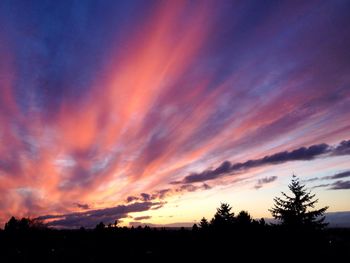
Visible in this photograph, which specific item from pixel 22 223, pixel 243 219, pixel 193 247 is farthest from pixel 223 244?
pixel 22 223

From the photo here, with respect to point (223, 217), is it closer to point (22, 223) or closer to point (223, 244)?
point (223, 244)

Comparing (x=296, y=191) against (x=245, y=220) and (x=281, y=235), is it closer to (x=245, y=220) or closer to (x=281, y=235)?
(x=281, y=235)

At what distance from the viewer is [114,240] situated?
2527 inches

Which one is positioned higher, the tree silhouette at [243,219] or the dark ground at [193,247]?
the tree silhouette at [243,219]

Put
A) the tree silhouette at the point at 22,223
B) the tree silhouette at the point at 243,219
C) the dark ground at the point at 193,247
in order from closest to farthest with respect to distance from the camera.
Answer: the dark ground at the point at 193,247 < the tree silhouette at the point at 243,219 < the tree silhouette at the point at 22,223

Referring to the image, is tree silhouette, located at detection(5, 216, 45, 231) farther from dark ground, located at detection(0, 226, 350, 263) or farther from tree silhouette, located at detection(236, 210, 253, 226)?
tree silhouette, located at detection(236, 210, 253, 226)

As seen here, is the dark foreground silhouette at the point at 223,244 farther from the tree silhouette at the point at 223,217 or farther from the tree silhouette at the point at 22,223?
the tree silhouette at the point at 22,223

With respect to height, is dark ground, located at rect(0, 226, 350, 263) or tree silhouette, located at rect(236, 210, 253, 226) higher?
tree silhouette, located at rect(236, 210, 253, 226)

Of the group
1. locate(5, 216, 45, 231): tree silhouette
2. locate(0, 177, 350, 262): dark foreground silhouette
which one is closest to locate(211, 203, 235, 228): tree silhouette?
locate(0, 177, 350, 262): dark foreground silhouette

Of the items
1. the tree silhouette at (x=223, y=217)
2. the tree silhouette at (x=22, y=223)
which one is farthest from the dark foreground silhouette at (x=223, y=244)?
the tree silhouette at (x=22, y=223)

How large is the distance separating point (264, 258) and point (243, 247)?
137 inches

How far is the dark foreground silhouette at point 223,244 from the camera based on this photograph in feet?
130

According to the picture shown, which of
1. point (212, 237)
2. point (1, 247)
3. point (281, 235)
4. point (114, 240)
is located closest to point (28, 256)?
point (1, 247)

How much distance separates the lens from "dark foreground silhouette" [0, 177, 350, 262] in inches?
1563
